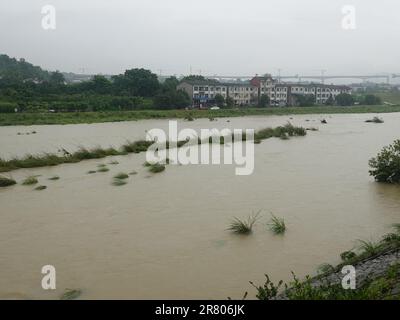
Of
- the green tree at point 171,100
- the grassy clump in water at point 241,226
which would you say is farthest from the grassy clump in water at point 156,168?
the green tree at point 171,100

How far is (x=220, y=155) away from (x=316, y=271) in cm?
1237

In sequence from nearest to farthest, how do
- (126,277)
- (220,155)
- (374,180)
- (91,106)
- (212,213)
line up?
(126,277)
(212,213)
(374,180)
(220,155)
(91,106)

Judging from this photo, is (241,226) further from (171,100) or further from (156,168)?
(171,100)

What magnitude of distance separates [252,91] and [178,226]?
209 feet

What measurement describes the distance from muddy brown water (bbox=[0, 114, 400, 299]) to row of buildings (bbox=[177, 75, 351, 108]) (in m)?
48.0

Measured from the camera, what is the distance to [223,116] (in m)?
48.0

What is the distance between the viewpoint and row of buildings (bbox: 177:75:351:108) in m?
63.0

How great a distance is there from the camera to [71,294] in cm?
593

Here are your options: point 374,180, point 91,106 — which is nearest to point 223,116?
point 91,106

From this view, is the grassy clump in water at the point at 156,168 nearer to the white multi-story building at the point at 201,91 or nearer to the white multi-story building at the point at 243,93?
the white multi-story building at the point at 201,91

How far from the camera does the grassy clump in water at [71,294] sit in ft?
19.1

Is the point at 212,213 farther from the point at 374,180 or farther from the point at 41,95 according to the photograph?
the point at 41,95
